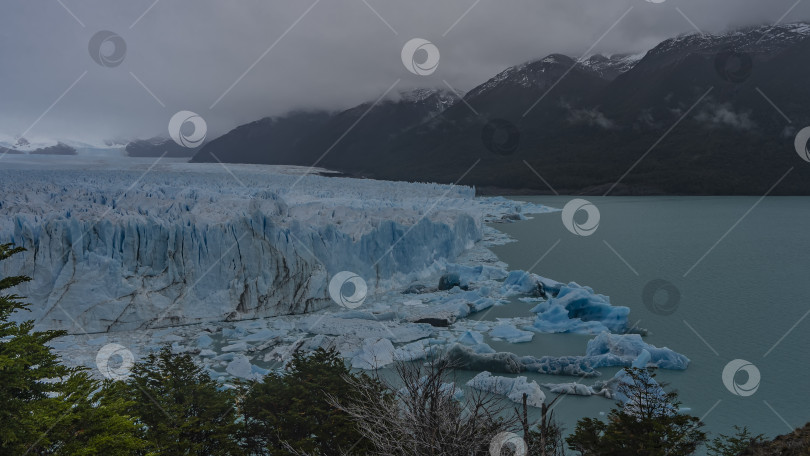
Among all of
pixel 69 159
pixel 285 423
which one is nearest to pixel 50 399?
pixel 285 423

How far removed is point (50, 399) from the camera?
3.96 meters

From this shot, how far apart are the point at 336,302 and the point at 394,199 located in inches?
544

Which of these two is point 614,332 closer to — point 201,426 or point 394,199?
point 201,426

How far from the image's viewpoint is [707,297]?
55.5 ft
